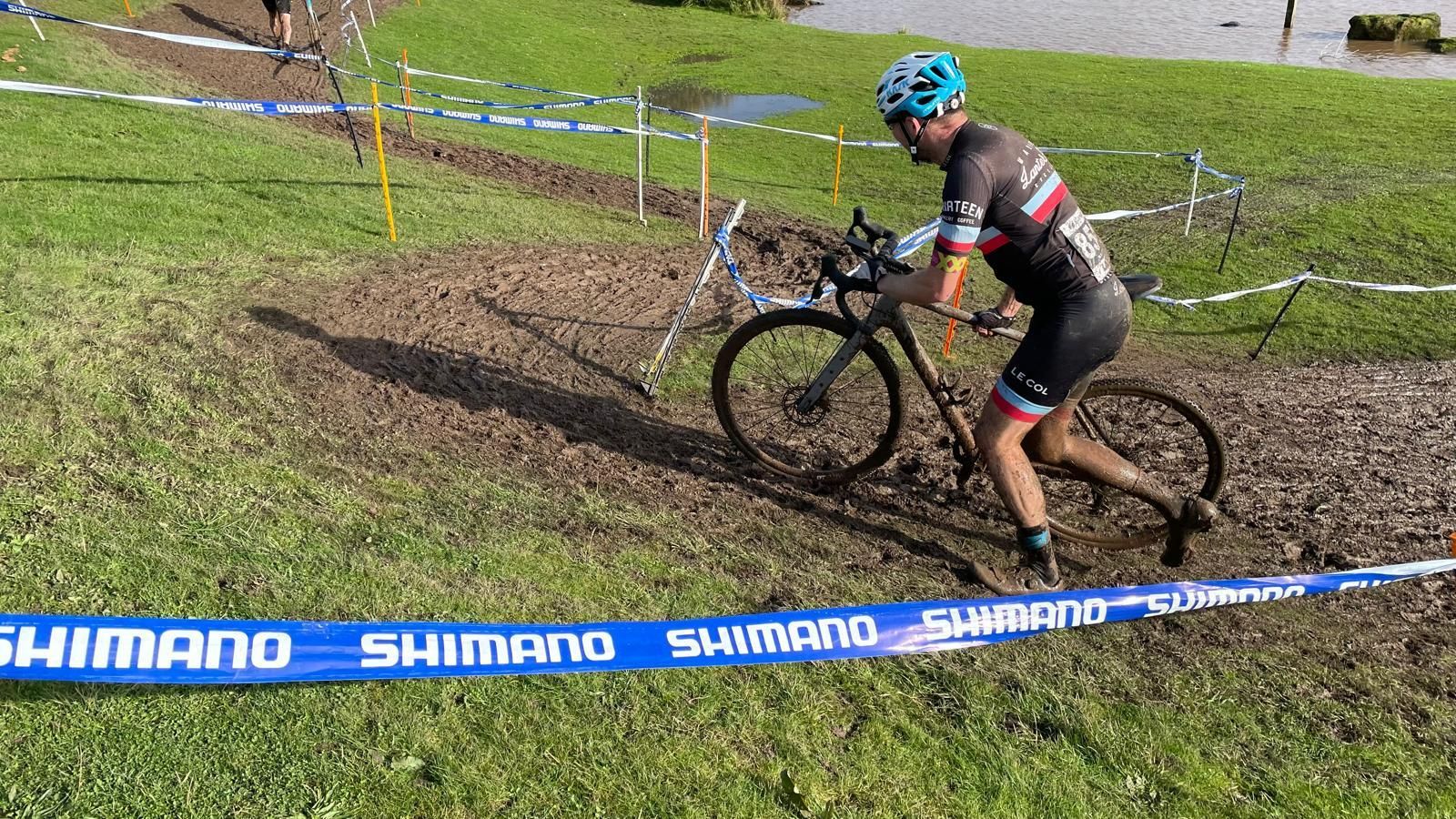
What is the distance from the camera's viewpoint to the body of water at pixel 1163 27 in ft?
119

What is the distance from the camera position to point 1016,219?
13.6 ft

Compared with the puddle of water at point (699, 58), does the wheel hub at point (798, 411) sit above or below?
below

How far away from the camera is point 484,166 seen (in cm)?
1339

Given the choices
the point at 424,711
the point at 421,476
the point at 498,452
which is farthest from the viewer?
the point at 498,452

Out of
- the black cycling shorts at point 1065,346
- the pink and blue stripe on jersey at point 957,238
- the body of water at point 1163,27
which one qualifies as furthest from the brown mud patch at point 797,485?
the body of water at point 1163,27

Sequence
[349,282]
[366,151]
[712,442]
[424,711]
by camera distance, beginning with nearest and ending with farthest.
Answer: [424,711], [712,442], [349,282], [366,151]

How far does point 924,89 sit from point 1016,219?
0.76m

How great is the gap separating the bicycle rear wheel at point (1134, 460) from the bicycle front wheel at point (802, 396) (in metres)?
1.19

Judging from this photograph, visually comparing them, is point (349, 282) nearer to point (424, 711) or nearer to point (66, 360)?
point (66, 360)

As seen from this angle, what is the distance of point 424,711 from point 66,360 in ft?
15.0

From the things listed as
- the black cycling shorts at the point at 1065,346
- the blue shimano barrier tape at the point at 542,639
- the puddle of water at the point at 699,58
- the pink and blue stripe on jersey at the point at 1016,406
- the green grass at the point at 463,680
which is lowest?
the green grass at the point at 463,680

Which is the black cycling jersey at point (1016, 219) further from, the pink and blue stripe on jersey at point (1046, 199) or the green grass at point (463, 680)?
the green grass at point (463, 680)

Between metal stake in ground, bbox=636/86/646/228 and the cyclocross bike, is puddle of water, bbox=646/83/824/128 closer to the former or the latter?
metal stake in ground, bbox=636/86/646/228

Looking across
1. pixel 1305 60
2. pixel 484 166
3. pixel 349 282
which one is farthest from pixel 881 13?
pixel 349 282
